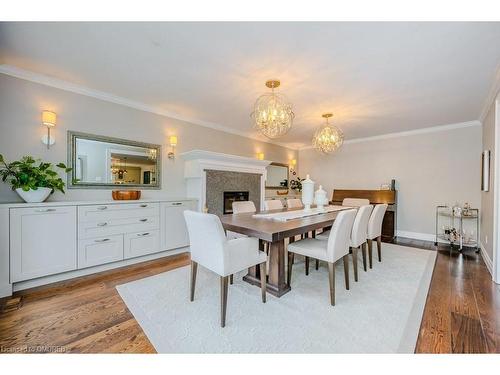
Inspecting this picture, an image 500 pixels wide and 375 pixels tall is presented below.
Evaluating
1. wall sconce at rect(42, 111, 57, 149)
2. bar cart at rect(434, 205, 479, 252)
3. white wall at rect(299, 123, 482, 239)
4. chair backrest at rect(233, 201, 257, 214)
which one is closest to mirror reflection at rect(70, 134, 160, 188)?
wall sconce at rect(42, 111, 57, 149)

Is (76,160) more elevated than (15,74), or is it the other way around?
(15,74)

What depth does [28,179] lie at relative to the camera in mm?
2318

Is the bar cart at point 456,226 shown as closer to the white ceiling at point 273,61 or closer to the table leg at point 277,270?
the white ceiling at point 273,61

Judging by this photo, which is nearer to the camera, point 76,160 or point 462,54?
point 462,54

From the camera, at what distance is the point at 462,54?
205cm

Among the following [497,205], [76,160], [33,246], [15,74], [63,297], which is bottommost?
[63,297]

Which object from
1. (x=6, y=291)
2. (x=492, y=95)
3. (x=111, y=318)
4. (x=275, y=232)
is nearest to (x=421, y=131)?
(x=492, y=95)

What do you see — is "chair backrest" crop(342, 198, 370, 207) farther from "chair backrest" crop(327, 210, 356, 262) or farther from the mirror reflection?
the mirror reflection

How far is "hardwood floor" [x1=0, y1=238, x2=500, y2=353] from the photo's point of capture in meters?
1.50

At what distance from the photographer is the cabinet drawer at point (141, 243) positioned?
296 centimetres

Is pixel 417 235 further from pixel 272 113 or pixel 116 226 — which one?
pixel 116 226
